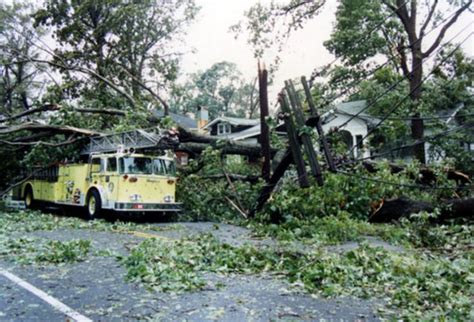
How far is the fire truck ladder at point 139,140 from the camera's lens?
12.9m

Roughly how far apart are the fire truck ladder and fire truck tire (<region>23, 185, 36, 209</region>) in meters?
5.28

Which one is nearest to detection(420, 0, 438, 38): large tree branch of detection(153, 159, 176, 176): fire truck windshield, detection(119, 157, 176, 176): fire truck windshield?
detection(153, 159, 176, 176): fire truck windshield

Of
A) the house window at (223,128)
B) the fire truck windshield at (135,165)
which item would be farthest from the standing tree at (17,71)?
the fire truck windshield at (135,165)

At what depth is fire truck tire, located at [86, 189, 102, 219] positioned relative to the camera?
13352mm

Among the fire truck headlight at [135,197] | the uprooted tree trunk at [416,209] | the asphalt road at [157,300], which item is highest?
the fire truck headlight at [135,197]

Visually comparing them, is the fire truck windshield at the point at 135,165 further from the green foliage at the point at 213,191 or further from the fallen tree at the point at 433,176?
the fallen tree at the point at 433,176

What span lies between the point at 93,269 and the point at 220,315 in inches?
109

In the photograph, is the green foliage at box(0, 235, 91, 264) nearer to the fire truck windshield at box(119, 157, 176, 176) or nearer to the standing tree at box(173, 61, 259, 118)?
the fire truck windshield at box(119, 157, 176, 176)

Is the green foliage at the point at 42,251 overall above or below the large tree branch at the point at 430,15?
below

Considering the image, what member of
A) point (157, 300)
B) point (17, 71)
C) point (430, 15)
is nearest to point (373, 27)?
point (430, 15)

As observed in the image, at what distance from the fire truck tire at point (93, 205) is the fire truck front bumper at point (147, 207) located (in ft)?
3.25

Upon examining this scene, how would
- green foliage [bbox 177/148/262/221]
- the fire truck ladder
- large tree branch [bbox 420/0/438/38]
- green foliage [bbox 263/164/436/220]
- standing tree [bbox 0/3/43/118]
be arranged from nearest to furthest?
green foliage [bbox 263/164/436/220] < the fire truck ladder < green foliage [bbox 177/148/262/221] < large tree branch [bbox 420/0/438/38] < standing tree [bbox 0/3/43/118]

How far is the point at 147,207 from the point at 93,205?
2.06m

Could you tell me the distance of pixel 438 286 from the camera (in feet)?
15.0
